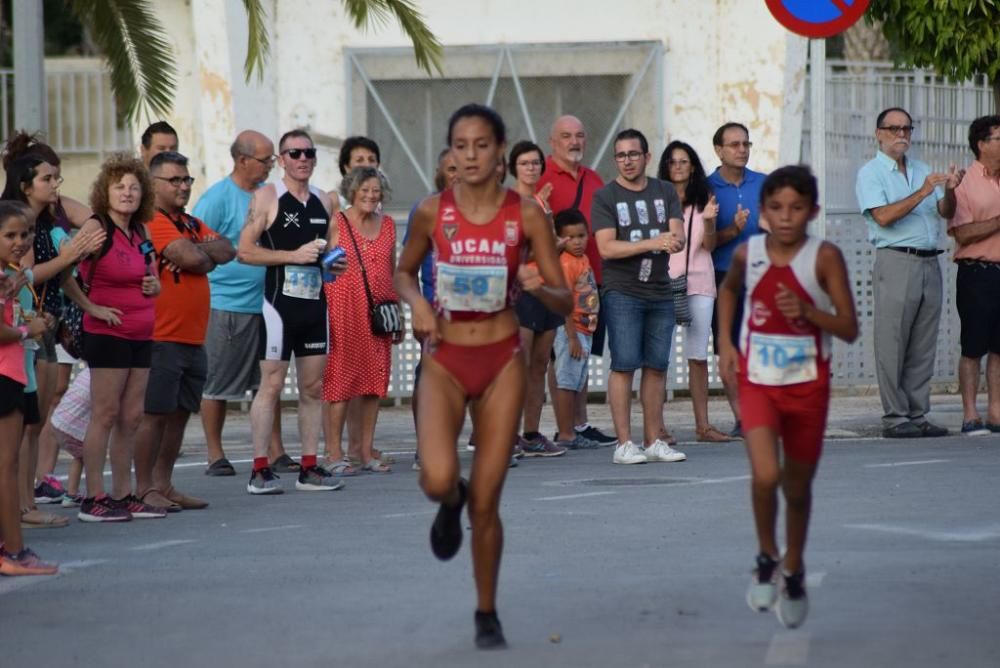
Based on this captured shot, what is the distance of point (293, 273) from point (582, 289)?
104 inches

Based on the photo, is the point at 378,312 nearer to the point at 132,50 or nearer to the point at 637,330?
the point at 637,330

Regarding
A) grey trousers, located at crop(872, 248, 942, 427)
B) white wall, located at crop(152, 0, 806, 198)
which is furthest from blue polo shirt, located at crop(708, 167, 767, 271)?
white wall, located at crop(152, 0, 806, 198)

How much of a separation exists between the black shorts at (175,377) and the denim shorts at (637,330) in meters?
3.08

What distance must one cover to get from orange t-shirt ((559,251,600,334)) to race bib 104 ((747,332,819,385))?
242 inches

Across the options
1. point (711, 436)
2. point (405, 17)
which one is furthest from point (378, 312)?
point (405, 17)

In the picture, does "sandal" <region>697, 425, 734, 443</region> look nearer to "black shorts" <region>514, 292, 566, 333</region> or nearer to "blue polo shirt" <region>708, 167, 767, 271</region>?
"blue polo shirt" <region>708, 167, 767, 271</region>

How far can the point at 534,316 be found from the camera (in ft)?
43.4

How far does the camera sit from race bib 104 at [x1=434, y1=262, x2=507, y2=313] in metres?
7.01

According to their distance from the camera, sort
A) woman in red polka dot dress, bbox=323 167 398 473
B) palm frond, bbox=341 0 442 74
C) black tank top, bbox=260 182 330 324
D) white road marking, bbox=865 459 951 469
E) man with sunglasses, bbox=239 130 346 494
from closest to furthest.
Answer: man with sunglasses, bbox=239 130 346 494 < black tank top, bbox=260 182 330 324 < white road marking, bbox=865 459 951 469 < woman in red polka dot dress, bbox=323 167 398 473 < palm frond, bbox=341 0 442 74

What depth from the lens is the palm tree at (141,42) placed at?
15086mm

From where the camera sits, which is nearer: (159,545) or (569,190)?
(159,545)

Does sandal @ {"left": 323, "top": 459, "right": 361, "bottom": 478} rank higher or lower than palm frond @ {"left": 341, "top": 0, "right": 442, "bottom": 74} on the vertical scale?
lower

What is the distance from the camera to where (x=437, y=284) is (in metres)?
7.10

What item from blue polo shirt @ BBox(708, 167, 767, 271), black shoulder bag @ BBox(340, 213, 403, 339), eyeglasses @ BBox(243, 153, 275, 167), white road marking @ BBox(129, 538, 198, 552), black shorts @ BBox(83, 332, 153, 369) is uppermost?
eyeglasses @ BBox(243, 153, 275, 167)
